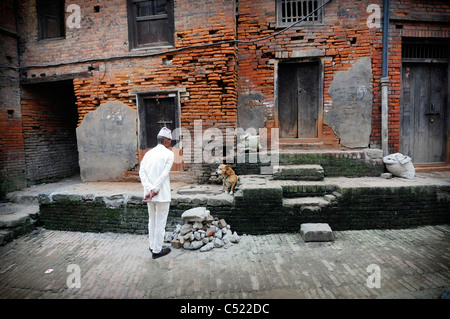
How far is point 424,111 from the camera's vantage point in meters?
6.69

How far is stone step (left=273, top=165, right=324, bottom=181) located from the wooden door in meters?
2.67

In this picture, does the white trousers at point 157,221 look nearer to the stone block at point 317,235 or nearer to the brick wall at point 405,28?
the stone block at point 317,235

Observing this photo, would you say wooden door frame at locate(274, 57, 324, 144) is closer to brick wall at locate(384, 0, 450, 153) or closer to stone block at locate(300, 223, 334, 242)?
brick wall at locate(384, 0, 450, 153)

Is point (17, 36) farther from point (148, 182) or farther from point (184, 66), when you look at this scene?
point (148, 182)

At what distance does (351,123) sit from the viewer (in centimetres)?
643

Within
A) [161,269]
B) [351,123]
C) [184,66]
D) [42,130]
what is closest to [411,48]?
[351,123]

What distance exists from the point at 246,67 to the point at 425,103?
16.9ft

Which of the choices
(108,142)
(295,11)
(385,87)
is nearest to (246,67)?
(295,11)

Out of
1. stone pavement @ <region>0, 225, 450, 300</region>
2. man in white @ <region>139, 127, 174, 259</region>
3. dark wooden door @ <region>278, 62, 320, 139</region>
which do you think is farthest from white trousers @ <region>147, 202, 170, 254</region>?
dark wooden door @ <region>278, 62, 320, 139</region>

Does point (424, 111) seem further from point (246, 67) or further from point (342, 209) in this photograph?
point (246, 67)

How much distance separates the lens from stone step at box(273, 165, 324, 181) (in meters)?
5.36

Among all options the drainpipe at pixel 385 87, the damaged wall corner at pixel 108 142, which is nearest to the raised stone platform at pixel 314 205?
the drainpipe at pixel 385 87

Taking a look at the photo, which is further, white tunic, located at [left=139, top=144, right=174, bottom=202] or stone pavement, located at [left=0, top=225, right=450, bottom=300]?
white tunic, located at [left=139, top=144, right=174, bottom=202]

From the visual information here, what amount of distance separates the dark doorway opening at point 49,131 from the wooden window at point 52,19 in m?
1.48
